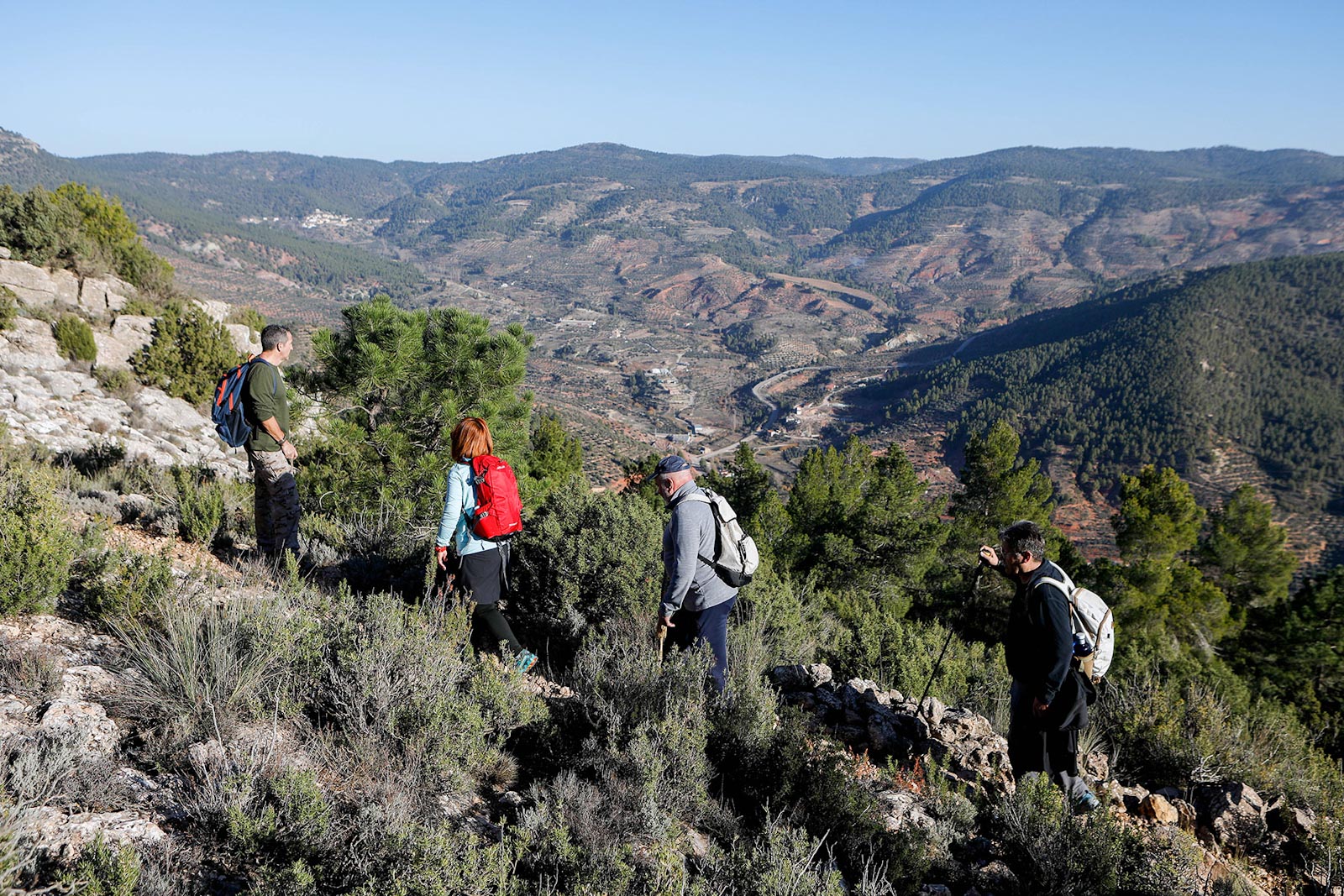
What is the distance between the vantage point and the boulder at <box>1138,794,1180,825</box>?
319 centimetres

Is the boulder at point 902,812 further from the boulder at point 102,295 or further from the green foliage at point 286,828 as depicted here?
the boulder at point 102,295

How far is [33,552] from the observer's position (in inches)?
121

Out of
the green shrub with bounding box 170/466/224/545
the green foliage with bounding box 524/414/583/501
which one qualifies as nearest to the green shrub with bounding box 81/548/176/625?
the green shrub with bounding box 170/466/224/545

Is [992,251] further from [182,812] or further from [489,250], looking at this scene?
[182,812]

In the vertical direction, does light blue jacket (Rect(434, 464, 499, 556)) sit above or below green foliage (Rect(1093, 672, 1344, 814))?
above

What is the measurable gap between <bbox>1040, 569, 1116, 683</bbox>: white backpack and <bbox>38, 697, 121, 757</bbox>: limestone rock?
12.0 feet

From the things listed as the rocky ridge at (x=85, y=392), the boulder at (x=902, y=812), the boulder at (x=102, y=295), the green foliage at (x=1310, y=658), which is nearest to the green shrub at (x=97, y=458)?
the rocky ridge at (x=85, y=392)

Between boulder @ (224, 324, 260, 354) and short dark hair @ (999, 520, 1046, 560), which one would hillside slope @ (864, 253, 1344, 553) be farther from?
short dark hair @ (999, 520, 1046, 560)

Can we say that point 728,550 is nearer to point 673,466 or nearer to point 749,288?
point 673,466

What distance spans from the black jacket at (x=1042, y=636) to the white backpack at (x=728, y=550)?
1227mm

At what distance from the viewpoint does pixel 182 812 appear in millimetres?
2041

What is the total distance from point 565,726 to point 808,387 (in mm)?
93143

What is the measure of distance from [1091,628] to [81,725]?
396 cm

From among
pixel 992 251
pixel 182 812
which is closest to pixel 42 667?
pixel 182 812
